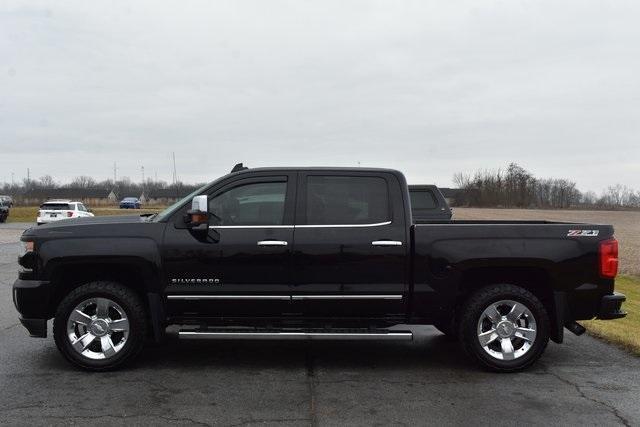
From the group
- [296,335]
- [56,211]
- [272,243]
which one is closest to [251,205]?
[272,243]

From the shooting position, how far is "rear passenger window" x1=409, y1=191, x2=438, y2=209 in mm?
11023

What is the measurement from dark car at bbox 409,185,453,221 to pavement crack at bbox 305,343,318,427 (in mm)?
4736

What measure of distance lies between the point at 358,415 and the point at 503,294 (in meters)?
1.98

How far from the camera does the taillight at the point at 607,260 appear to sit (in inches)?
219

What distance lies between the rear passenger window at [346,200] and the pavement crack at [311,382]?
1.42m

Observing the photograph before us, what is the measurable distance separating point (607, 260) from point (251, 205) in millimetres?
3427

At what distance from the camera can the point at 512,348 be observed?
18.4 feet

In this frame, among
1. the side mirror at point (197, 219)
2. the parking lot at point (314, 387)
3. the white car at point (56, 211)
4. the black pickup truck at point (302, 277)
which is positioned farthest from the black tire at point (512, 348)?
the white car at point (56, 211)

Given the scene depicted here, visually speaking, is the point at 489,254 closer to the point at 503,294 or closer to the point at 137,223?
the point at 503,294

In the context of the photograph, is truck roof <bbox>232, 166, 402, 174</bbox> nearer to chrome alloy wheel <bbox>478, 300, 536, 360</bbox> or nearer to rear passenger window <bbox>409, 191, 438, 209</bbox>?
chrome alloy wheel <bbox>478, 300, 536, 360</bbox>

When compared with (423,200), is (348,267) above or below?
below

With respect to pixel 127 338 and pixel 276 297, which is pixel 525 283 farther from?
pixel 127 338

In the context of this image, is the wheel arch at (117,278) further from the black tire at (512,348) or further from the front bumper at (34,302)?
the black tire at (512,348)

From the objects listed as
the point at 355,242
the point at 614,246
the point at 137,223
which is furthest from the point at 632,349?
the point at 137,223
